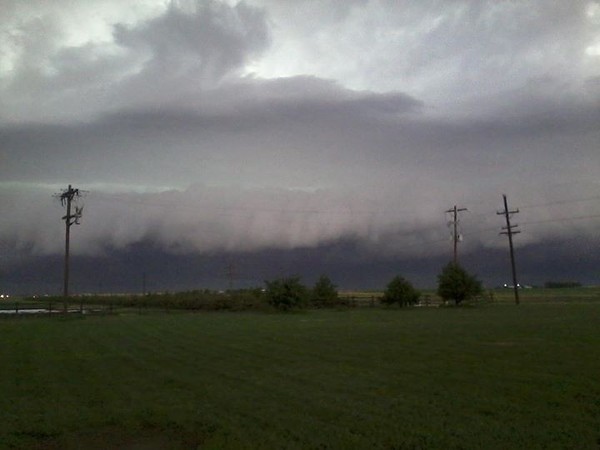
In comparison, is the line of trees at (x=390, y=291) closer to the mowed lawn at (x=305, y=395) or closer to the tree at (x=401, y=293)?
the tree at (x=401, y=293)

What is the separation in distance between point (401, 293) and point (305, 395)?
6287 centimetres

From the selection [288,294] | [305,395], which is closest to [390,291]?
[288,294]

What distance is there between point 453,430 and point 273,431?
2897mm

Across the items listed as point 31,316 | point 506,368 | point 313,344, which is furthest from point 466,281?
point 506,368

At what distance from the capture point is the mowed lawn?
1038 centimetres

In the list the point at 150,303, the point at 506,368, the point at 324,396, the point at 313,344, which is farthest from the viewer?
the point at 150,303

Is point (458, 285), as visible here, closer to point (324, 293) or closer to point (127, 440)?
point (324, 293)

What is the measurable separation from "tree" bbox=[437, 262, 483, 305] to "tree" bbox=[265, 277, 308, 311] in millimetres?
17140

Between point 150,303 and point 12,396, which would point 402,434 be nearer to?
point 12,396

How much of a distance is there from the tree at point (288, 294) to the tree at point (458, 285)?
56.2 feet

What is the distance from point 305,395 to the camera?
13852 mm

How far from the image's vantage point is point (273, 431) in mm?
10680

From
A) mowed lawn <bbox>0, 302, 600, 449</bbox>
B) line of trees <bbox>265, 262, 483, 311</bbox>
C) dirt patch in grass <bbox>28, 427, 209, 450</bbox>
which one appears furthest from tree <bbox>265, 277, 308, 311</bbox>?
dirt patch in grass <bbox>28, 427, 209, 450</bbox>

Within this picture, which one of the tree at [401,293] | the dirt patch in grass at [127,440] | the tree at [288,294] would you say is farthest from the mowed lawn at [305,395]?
the tree at [401,293]
